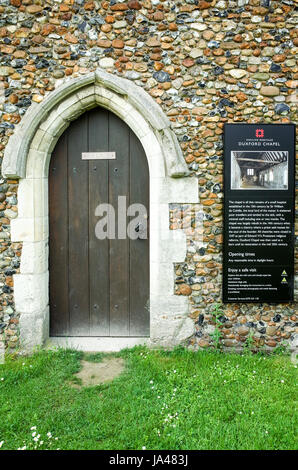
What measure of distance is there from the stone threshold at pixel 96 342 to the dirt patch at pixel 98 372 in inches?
9.9

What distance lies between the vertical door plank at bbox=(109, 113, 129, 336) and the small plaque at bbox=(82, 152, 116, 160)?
5 cm

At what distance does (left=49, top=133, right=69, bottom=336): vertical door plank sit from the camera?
4059 millimetres

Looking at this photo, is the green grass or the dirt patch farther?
the dirt patch

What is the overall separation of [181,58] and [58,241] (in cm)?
246

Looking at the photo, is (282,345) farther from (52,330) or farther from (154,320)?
(52,330)

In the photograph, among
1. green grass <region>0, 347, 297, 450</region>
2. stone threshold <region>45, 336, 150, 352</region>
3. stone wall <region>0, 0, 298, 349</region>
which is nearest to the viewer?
green grass <region>0, 347, 297, 450</region>

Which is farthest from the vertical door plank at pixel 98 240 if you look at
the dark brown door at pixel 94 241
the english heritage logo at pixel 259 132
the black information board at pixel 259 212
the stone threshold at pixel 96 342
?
the english heritage logo at pixel 259 132

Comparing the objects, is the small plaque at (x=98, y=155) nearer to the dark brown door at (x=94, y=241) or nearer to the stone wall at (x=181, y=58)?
the dark brown door at (x=94, y=241)

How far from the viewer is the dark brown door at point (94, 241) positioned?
158 inches

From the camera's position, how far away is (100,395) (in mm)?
3008

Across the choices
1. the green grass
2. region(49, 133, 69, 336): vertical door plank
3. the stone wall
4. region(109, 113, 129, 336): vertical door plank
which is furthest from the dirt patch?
the stone wall

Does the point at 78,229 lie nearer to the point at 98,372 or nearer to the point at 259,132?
Result: the point at 98,372
